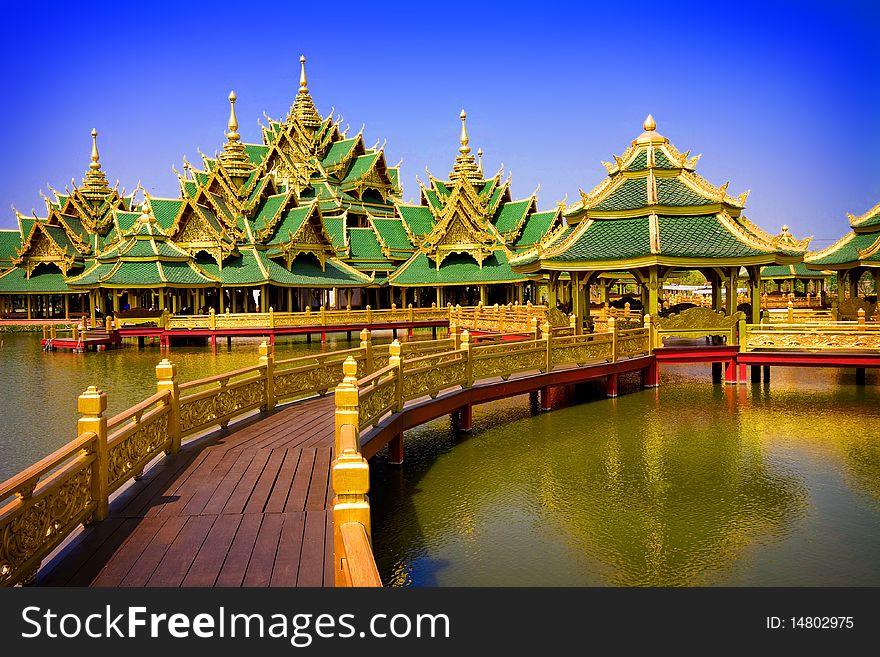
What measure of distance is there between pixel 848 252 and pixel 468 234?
20664 millimetres

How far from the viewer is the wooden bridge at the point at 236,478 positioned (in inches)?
199

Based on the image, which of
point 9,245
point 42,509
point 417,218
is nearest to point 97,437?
point 42,509

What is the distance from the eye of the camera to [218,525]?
6.34m

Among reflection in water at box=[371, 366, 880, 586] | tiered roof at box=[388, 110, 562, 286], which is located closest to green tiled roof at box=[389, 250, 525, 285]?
tiered roof at box=[388, 110, 562, 286]

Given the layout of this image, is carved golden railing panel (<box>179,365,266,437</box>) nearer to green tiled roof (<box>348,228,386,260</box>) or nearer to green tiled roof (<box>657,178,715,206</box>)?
green tiled roof (<box>657,178,715,206</box>)

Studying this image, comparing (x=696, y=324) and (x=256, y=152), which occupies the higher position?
(x=256, y=152)

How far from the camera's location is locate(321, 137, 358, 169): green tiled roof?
49.2m

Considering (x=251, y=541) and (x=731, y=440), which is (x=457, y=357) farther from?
(x=251, y=541)

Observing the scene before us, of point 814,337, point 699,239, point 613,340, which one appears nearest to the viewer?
point 814,337

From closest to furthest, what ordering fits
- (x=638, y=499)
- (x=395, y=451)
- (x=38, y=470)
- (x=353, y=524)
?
1. (x=353, y=524)
2. (x=38, y=470)
3. (x=638, y=499)
4. (x=395, y=451)

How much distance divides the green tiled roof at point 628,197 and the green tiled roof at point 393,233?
2328 centimetres

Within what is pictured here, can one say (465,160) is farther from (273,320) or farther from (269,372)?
(269,372)

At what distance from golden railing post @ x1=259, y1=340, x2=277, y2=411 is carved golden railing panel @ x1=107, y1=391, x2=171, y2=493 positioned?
2778 mm
